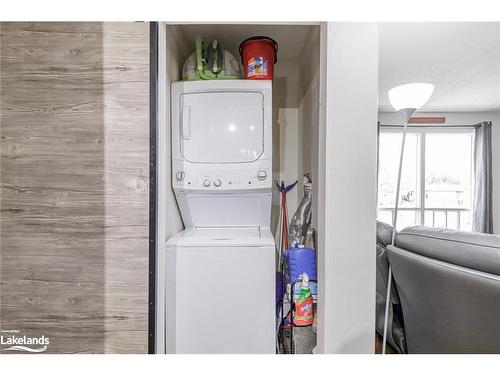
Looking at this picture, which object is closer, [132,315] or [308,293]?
[132,315]

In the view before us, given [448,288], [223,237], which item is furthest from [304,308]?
[448,288]

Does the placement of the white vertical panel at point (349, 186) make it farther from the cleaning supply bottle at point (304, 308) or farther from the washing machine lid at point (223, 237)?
the washing machine lid at point (223, 237)

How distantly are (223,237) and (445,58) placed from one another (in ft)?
10.2

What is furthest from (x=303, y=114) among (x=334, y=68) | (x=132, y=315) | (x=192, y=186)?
(x=132, y=315)

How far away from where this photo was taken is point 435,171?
503 centimetres

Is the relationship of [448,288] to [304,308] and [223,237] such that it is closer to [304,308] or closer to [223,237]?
[304,308]

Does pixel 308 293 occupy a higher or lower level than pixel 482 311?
lower

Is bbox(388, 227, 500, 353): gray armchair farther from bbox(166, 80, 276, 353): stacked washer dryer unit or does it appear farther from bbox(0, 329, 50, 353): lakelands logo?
bbox(0, 329, 50, 353): lakelands logo

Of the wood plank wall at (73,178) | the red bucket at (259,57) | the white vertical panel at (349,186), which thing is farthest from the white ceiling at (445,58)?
the wood plank wall at (73,178)

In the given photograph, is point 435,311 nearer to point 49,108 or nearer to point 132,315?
point 132,315

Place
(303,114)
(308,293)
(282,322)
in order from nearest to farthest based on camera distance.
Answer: (308,293) → (282,322) → (303,114)

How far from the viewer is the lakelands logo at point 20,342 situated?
1.27 m

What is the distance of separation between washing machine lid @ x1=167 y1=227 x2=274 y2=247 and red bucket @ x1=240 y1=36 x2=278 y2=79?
101 cm

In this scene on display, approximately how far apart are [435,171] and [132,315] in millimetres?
5546
